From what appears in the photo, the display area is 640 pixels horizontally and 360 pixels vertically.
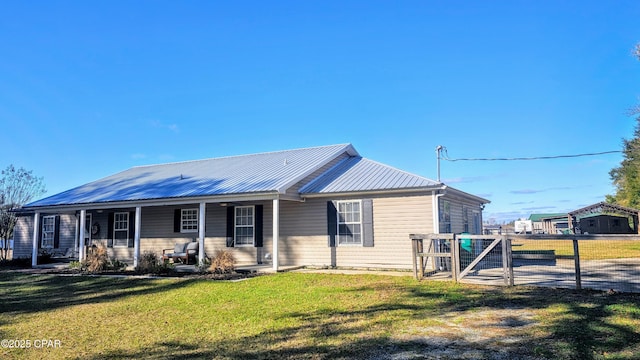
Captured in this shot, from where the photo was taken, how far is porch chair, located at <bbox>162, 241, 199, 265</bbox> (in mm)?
15062

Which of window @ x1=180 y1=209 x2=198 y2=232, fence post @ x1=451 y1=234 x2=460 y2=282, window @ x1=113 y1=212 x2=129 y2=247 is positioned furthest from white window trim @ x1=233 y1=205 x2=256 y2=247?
fence post @ x1=451 y1=234 x2=460 y2=282

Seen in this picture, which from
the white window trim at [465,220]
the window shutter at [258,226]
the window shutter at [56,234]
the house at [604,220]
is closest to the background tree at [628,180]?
the house at [604,220]

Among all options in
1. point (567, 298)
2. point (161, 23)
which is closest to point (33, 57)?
point (161, 23)

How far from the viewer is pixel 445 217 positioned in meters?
13.3

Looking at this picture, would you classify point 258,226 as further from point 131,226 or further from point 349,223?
point 131,226

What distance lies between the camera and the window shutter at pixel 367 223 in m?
12.8

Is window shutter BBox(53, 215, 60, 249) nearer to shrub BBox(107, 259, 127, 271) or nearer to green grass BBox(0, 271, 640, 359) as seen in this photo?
shrub BBox(107, 259, 127, 271)

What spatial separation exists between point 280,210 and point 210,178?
11.7ft

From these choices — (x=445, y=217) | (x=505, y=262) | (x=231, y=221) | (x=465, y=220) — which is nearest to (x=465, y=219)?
(x=465, y=220)

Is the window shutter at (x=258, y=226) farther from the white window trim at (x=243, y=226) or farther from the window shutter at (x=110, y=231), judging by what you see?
the window shutter at (x=110, y=231)

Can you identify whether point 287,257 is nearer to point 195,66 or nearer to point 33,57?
point 195,66

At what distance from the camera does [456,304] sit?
22.9 feet

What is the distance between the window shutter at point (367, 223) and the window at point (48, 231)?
53.5ft

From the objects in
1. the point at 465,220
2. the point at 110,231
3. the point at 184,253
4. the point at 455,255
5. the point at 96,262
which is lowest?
the point at 96,262
